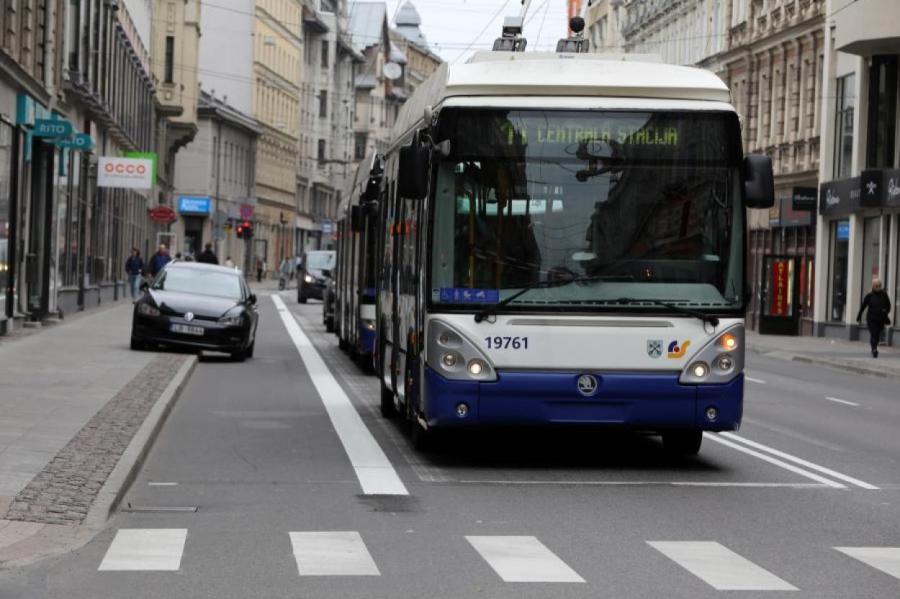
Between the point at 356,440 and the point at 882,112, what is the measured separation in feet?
112

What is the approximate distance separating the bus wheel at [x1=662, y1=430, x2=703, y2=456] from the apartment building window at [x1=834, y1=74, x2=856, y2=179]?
3614 centimetres

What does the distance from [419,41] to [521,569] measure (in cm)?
18757

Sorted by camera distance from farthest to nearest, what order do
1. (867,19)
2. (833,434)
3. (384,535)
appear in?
(867,19)
(833,434)
(384,535)

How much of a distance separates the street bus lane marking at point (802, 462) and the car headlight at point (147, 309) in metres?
13.3

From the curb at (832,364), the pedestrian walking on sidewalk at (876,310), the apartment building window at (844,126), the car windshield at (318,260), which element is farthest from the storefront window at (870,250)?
the car windshield at (318,260)

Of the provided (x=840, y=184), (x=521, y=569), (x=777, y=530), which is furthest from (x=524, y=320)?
(x=840, y=184)

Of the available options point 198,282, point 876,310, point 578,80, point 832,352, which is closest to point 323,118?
point 832,352

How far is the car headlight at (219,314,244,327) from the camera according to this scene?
95.0 feet

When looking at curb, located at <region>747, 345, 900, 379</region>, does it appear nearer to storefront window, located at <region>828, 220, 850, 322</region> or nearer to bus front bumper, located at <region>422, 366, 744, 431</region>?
storefront window, located at <region>828, 220, 850, 322</region>

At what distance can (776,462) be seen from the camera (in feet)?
49.7

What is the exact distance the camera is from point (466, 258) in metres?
13.9

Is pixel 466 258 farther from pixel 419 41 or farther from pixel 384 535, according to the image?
pixel 419 41

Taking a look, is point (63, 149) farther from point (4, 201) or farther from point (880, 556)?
point (880, 556)

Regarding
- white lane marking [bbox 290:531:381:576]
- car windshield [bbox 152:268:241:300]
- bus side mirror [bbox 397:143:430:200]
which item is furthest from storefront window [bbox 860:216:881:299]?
white lane marking [bbox 290:531:381:576]
